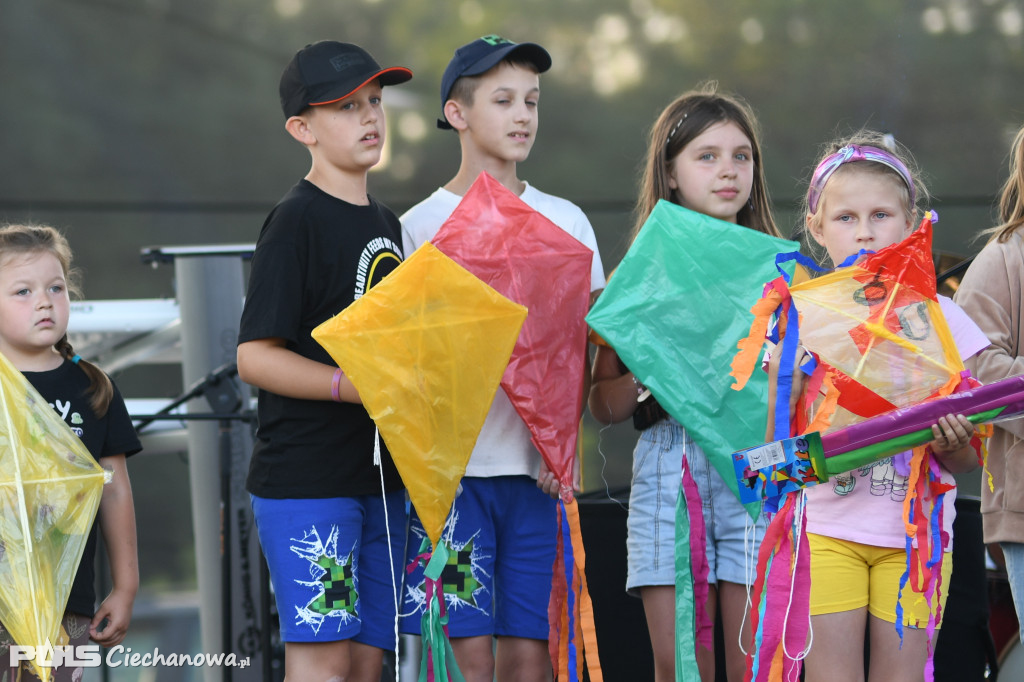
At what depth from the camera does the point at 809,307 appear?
174cm

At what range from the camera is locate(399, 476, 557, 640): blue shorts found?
1941 mm

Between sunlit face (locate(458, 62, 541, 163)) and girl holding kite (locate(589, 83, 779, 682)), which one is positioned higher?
sunlit face (locate(458, 62, 541, 163))

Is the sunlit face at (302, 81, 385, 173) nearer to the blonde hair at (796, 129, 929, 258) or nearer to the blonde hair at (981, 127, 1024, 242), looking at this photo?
the blonde hair at (796, 129, 929, 258)

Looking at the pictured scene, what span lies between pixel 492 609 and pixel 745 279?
0.78 meters

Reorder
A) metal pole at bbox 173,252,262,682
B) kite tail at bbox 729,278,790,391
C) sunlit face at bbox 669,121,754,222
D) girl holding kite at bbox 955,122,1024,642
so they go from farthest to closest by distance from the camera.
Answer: metal pole at bbox 173,252,262,682, sunlit face at bbox 669,121,754,222, girl holding kite at bbox 955,122,1024,642, kite tail at bbox 729,278,790,391

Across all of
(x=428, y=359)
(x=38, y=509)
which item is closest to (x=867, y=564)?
(x=428, y=359)

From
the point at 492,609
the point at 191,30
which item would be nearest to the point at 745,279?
the point at 492,609

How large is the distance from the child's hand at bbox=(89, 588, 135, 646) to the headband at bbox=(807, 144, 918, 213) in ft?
5.08

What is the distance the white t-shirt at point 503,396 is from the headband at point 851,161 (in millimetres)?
447

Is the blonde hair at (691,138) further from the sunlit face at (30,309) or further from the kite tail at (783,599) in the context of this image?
the sunlit face at (30,309)

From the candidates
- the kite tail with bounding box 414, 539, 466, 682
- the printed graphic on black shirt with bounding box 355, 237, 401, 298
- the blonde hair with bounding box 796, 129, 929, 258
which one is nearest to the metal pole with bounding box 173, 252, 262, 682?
the printed graphic on black shirt with bounding box 355, 237, 401, 298

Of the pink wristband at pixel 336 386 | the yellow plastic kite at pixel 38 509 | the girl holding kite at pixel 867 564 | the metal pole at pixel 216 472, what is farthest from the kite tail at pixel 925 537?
the metal pole at pixel 216 472

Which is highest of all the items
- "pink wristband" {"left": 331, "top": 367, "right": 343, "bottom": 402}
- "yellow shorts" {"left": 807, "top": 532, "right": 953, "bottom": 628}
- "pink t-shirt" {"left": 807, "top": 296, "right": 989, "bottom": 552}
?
"pink wristband" {"left": 331, "top": 367, "right": 343, "bottom": 402}

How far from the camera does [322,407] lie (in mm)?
1887
